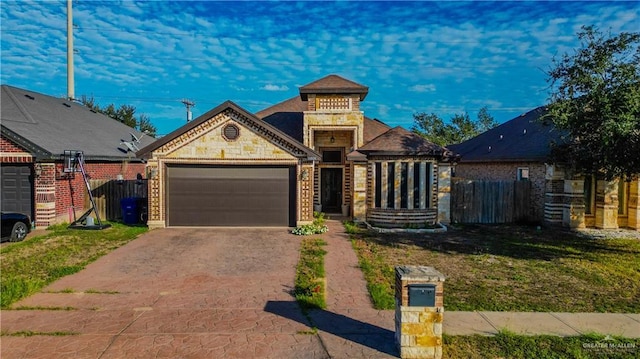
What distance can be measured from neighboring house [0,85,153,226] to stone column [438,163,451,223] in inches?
603

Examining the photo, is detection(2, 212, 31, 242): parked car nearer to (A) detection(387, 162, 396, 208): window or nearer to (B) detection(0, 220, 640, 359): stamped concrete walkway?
(B) detection(0, 220, 640, 359): stamped concrete walkway

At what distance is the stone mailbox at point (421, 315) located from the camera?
489cm

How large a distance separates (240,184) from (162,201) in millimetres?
3167

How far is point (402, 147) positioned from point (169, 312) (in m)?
11.1

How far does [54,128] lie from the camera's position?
16609mm

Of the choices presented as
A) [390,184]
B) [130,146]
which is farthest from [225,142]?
[130,146]

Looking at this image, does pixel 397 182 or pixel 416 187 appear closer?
pixel 397 182

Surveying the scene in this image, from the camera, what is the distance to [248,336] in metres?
5.48

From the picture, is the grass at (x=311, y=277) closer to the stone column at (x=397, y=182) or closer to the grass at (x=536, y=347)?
the grass at (x=536, y=347)

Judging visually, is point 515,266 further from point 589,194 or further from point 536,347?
point 589,194

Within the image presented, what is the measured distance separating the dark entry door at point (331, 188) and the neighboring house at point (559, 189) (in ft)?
26.8

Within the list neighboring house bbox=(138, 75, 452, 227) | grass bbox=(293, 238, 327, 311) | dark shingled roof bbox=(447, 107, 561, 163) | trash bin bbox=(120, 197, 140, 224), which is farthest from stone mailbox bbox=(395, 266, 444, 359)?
trash bin bbox=(120, 197, 140, 224)

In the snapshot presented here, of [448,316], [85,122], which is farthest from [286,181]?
[85,122]

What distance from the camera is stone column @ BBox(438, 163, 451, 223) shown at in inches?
618
